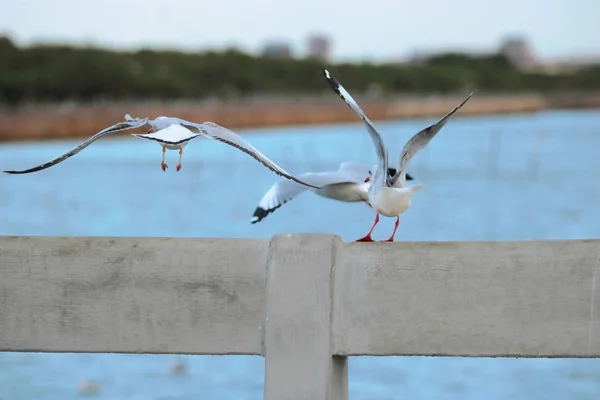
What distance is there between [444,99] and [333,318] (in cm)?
12837

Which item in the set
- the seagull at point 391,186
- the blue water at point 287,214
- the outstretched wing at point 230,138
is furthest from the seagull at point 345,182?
the blue water at point 287,214

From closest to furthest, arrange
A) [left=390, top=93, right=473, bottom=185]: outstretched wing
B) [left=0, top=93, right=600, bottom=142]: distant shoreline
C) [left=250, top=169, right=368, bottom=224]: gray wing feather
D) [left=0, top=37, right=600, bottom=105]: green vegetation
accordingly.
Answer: [left=390, top=93, right=473, bottom=185]: outstretched wing → [left=250, top=169, right=368, bottom=224]: gray wing feather → [left=0, top=93, right=600, bottom=142]: distant shoreline → [left=0, top=37, right=600, bottom=105]: green vegetation

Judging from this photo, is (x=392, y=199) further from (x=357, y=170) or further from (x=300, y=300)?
(x=300, y=300)

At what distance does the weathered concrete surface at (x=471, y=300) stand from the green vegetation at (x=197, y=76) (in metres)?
72.7

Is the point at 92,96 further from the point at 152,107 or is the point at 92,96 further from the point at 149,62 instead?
the point at 149,62

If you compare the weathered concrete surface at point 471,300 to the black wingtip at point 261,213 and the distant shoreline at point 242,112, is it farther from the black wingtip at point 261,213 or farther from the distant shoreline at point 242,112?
the distant shoreline at point 242,112

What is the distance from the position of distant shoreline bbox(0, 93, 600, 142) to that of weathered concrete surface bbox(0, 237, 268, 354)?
54.8 metres

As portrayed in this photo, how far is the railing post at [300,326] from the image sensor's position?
347 cm

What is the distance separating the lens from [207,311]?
3516 millimetres

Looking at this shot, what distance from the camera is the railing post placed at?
11.4 ft

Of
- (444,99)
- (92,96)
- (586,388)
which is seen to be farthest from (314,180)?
(444,99)

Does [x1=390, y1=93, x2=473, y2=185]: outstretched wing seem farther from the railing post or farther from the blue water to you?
the blue water

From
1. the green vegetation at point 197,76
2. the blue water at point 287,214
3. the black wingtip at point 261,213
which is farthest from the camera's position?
the green vegetation at point 197,76

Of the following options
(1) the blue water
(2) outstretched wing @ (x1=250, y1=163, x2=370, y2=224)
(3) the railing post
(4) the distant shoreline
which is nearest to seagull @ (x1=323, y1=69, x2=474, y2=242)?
(2) outstretched wing @ (x1=250, y1=163, x2=370, y2=224)
